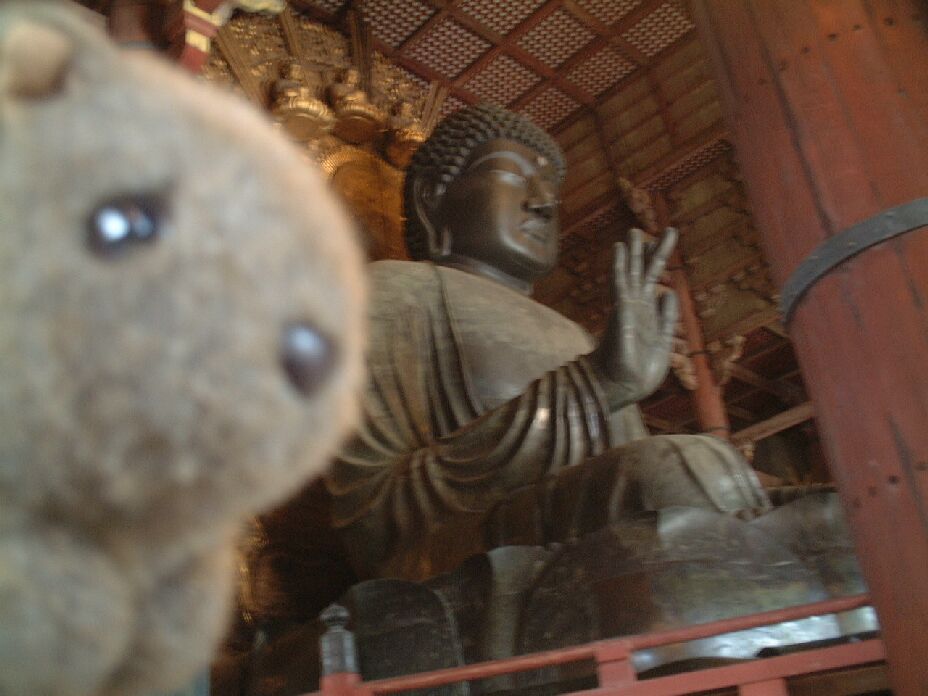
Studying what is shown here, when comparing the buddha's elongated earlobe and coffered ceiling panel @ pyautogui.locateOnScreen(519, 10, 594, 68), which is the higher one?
coffered ceiling panel @ pyautogui.locateOnScreen(519, 10, 594, 68)

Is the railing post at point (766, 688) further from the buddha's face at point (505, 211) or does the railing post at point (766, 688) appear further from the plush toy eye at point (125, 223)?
the buddha's face at point (505, 211)

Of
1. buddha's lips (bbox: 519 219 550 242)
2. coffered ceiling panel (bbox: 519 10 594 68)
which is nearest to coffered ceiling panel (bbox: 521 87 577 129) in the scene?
coffered ceiling panel (bbox: 519 10 594 68)

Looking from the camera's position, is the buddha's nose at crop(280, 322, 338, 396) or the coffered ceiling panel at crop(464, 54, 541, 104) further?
the coffered ceiling panel at crop(464, 54, 541, 104)

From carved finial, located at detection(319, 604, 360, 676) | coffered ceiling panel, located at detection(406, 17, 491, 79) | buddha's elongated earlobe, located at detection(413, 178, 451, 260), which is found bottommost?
carved finial, located at detection(319, 604, 360, 676)

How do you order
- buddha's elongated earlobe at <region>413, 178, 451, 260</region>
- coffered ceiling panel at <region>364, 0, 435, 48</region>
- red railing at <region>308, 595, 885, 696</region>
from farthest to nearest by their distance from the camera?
1. coffered ceiling panel at <region>364, 0, 435, 48</region>
2. buddha's elongated earlobe at <region>413, 178, 451, 260</region>
3. red railing at <region>308, 595, 885, 696</region>

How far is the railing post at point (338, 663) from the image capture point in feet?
4.95

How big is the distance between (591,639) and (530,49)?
3651mm

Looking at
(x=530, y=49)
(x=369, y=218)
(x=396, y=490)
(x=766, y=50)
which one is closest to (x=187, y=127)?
(x=766, y=50)

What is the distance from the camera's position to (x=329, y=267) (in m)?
0.33

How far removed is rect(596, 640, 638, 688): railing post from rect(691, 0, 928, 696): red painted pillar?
39 centimetres

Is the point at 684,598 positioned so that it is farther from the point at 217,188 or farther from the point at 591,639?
the point at 217,188

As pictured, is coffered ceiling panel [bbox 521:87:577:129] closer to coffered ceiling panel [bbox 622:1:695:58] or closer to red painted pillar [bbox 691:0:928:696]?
coffered ceiling panel [bbox 622:1:695:58]

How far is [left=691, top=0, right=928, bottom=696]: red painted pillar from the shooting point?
4.08 feet

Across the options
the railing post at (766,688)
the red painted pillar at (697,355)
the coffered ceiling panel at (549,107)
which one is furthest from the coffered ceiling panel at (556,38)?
the railing post at (766,688)
